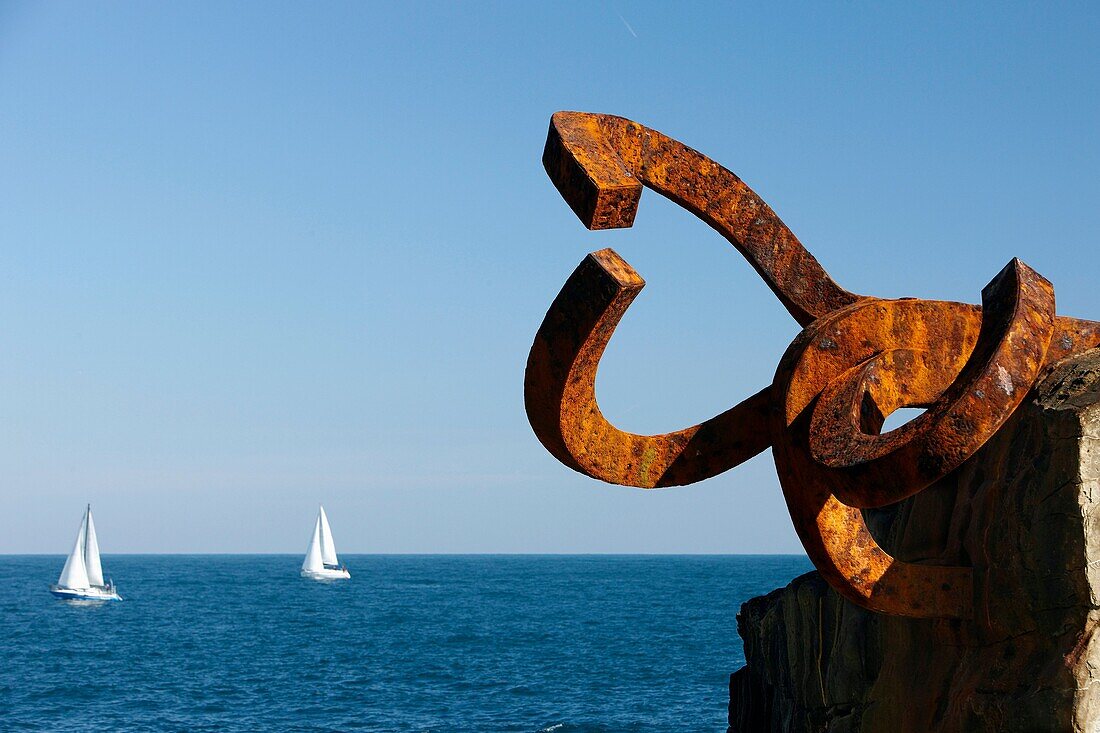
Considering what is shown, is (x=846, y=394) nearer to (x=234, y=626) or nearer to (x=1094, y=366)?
(x=1094, y=366)

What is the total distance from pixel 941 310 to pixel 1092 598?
70.9 inches

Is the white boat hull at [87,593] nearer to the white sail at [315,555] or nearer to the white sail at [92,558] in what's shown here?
the white sail at [92,558]

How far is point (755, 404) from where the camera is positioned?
24.4ft

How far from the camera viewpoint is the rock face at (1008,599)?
6.70 m

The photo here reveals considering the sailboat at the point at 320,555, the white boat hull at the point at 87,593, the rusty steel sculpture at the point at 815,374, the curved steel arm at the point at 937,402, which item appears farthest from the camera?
the sailboat at the point at 320,555

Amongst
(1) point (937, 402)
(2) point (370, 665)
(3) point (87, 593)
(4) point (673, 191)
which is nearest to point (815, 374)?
(1) point (937, 402)

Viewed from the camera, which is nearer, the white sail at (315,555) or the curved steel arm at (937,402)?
the curved steel arm at (937,402)

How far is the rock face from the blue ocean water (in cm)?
2331

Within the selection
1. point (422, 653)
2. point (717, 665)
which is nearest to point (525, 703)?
point (717, 665)

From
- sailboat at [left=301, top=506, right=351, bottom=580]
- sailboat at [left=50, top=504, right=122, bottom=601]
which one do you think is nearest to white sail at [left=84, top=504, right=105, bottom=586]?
sailboat at [left=50, top=504, right=122, bottom=601]

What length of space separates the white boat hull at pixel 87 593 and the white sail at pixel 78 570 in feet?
1.15

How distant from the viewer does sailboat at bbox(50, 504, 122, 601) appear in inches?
3206

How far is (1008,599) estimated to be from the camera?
7078mm

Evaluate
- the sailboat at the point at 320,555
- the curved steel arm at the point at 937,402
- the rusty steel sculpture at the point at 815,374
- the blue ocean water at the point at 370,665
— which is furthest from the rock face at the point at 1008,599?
the sailboat at the point at 320,555
